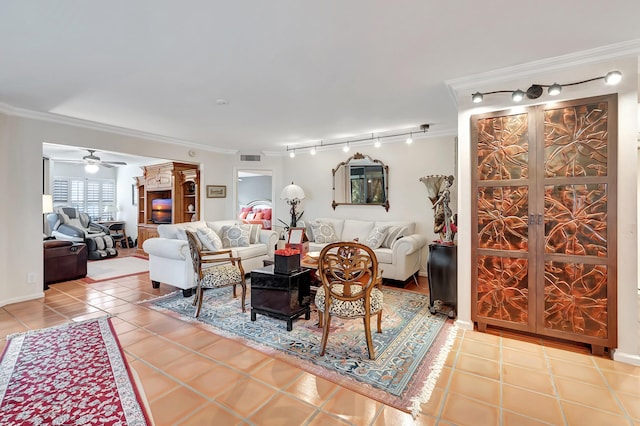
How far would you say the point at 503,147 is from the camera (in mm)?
2693

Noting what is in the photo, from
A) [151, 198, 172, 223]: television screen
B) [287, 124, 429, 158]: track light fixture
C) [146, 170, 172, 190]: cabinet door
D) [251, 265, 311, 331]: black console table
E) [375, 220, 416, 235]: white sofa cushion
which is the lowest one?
[251, 265, 311, 331]: black console table

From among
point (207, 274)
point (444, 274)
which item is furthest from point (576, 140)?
point (207, 274)

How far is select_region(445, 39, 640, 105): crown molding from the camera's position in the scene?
2.26 m

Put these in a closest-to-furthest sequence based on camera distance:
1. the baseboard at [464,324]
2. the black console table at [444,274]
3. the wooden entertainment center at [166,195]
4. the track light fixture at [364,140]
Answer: the baseboard at [464,324], the black console table at [444,274], the track light fixture at [364,140], the wooden entertainment center at [166,195]

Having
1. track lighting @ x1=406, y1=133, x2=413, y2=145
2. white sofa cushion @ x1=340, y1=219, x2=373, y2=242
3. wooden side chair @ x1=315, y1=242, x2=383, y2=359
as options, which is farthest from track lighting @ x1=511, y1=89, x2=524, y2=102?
white sofa cushion @ x1=340, y1=219, x2=373, y2=242

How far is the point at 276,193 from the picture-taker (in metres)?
6.66

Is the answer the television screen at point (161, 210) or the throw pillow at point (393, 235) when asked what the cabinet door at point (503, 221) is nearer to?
the throw pillow at point (393, 235)

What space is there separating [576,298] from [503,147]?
141 cm

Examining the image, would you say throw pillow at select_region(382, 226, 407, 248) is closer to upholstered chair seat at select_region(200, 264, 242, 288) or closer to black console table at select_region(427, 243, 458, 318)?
black console table at select_region(427, 243, 458, 318)

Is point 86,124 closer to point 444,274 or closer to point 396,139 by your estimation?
point 396,139

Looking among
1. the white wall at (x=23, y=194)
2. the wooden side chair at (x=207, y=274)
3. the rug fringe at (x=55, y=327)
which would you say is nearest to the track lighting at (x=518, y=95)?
the wooden side chair at (x=207, y=274)

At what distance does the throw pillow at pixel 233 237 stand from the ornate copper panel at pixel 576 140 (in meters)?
4.05

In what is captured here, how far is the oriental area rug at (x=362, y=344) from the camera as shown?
2.04 m

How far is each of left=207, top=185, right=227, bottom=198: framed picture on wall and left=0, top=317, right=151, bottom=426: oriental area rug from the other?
3.69 m
